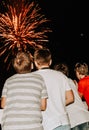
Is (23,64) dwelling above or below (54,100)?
above

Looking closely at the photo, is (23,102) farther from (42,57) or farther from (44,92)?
(42,57)

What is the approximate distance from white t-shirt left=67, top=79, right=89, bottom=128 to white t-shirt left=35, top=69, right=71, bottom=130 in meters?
0.62

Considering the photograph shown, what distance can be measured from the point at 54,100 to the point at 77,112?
0.81 metres

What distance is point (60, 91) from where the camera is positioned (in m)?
4.88

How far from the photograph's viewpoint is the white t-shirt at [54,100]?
479 cm

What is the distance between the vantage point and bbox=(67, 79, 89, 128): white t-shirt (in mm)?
5484

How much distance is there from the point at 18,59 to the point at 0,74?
174 feet

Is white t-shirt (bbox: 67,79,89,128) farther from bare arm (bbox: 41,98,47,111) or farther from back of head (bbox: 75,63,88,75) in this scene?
bare arm (bbox: 41,98,47,111)

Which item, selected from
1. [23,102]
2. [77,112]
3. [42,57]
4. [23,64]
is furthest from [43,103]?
[77,112]

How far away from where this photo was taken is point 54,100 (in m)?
4.84

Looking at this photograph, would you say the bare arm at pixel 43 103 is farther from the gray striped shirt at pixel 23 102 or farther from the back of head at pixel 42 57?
the back of head at pixel 42 57

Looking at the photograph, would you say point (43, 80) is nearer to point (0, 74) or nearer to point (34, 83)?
point (34, 83)

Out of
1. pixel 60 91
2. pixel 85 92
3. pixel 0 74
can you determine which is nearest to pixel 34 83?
pixel 60 91

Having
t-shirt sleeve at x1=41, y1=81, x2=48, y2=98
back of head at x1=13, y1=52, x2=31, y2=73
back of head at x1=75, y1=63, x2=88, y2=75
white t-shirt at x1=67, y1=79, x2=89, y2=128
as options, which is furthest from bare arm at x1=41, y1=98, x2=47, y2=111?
back of head at x1=75, y1=63, x2=88, y2=75
